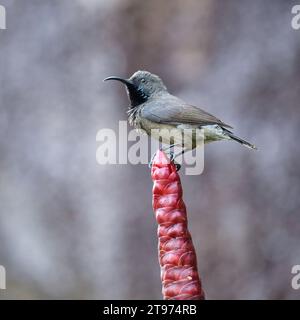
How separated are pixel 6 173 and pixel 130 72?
0.81 m

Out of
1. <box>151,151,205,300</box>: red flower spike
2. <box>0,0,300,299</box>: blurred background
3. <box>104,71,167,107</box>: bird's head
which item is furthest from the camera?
<box>0,0,300,299</box>: blurred background

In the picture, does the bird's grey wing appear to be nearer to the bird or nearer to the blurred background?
the bird

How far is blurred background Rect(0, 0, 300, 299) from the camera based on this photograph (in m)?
2.96

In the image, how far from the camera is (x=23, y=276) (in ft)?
10.1

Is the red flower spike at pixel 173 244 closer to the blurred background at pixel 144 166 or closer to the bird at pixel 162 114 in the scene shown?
the bird at pixel 162 114

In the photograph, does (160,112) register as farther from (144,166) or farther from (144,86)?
(144,166)

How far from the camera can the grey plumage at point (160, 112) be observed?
1662 millimetres

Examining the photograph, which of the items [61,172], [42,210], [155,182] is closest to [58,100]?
[61,172]

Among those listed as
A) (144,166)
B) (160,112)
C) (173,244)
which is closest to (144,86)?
(160,112)

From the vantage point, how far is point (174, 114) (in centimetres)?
180

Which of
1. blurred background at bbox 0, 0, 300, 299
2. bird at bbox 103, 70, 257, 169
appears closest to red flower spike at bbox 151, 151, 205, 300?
bird at bbox 103, 70, 257, 169

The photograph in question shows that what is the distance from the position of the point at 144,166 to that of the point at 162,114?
136cm

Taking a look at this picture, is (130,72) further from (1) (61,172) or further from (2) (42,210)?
(2) (42,210)

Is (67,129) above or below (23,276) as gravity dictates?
above
